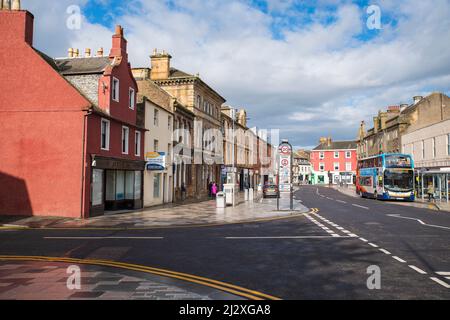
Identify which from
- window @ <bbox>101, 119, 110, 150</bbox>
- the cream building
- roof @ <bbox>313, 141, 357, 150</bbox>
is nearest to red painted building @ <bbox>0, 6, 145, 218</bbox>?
window @ <bbox>101, 119, 110, 150</bbox>

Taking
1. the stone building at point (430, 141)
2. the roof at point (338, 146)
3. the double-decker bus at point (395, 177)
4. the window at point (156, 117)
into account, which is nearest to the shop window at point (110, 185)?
the window at point (156, 117)

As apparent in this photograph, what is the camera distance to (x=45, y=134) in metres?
20.7

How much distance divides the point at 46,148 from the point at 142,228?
8.33 meters

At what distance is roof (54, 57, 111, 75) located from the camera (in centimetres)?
2330

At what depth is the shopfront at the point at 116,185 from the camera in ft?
70.1

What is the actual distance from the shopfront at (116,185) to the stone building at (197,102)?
13375 mm

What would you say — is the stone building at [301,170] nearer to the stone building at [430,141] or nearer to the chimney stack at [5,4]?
the stone building at [430,141]

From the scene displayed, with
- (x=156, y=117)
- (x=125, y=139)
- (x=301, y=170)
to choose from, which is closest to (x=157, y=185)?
(x=156, y=117)

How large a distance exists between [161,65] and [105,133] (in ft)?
64.5

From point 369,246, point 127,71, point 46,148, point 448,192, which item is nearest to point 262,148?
Answer: point 448,192

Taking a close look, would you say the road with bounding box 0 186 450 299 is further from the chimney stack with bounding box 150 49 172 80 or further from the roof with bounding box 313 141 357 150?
the roof with bounding box 313 141 357 150

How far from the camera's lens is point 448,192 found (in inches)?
1389

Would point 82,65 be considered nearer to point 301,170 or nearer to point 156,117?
point 156,117

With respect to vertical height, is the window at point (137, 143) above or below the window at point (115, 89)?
below
